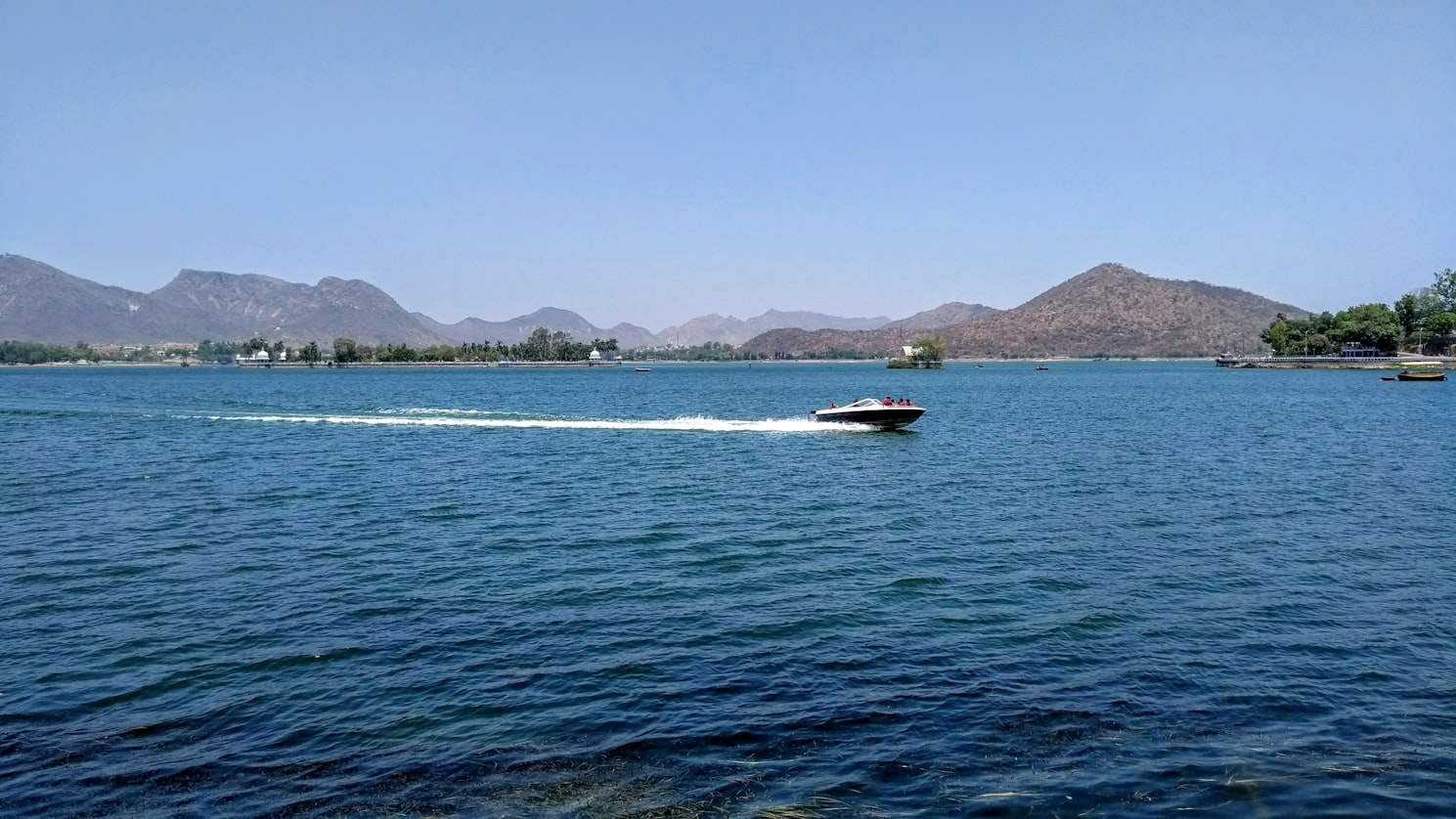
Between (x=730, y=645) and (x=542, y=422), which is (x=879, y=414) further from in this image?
(x=730, y=645)

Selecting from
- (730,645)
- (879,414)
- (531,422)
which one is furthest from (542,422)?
(730,645)

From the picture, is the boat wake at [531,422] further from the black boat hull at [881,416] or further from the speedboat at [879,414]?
the speedboat at [879,414]

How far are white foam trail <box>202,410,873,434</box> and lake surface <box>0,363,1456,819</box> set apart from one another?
24.8 metres

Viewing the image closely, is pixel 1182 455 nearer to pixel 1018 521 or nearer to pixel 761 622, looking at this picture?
pixel 1018 521

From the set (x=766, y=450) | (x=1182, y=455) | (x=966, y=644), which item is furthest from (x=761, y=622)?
(x=1182, y=455)

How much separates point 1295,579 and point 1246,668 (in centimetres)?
830

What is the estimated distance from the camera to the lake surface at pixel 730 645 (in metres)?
12.9

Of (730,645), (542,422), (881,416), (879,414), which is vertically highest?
(879,414)

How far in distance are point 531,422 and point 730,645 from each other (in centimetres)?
6159

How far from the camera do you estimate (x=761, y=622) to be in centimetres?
2052

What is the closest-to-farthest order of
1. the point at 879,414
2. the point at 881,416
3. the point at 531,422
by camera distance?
the point at 879,414 < the point at 881,416 < the point at 531,422

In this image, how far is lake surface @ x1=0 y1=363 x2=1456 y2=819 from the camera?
12.9 m

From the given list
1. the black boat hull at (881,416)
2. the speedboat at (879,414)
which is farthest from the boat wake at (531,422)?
the speedboat at (879,414)

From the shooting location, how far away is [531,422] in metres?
78.2
